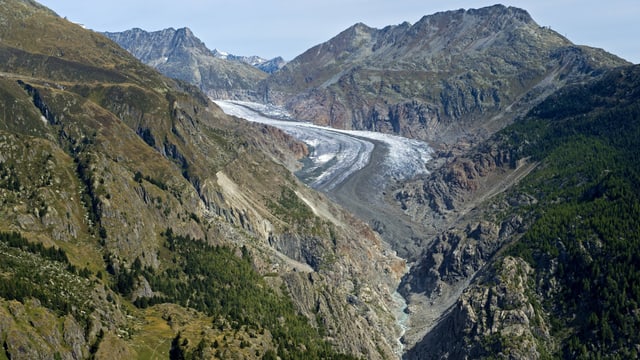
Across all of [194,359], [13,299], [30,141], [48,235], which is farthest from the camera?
[30,141]

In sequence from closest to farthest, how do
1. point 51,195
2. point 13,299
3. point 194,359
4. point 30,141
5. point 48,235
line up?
point 13,299 < point 194,359 < point 48,235 < point 51,195 < point 30,141

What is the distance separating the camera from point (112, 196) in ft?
648

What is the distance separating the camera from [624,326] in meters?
192

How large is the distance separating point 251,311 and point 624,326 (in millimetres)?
103581

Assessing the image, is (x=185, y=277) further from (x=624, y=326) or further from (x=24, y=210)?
(x=624, y=326)

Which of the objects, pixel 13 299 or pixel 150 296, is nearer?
pixel 13 299

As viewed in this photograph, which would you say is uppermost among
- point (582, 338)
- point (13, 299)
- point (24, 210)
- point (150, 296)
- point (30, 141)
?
point (30, 141)

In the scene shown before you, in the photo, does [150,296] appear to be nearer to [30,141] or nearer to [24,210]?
[24,210]

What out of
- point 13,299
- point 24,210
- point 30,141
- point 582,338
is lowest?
point 582,338

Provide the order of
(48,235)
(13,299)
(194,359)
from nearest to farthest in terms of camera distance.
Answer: (13,299), (194,359), (48,235)

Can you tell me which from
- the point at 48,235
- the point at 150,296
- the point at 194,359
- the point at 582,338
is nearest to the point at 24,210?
the point at 48,235

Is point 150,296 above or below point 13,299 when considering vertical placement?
below

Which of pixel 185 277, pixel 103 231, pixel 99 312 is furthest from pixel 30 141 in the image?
pixel 99 312

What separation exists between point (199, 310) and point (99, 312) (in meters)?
39.7
